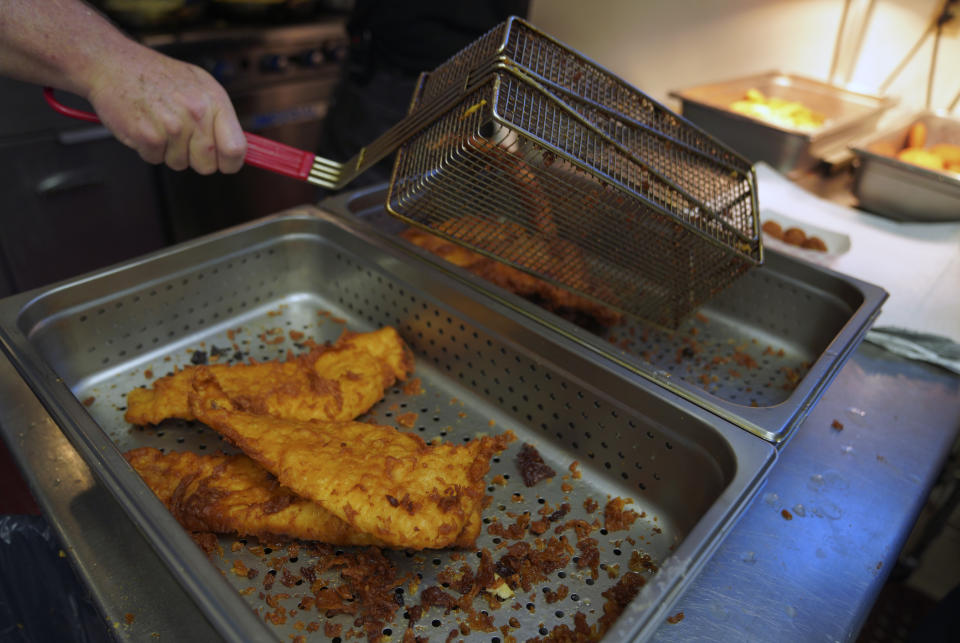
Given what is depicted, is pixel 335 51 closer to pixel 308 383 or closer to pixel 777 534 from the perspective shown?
pixel 308 383

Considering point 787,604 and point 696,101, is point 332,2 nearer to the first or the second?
point 696,101

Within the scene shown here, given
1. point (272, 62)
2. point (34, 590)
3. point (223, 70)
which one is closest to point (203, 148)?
point (34, 590)

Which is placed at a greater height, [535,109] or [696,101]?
[535,109]

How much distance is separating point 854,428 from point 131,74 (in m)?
1.84

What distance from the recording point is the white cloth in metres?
1.76

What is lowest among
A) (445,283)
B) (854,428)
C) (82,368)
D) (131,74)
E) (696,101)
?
(82,368)

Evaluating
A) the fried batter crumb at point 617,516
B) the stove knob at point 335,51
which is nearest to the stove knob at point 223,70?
the stove knob at point 335,51

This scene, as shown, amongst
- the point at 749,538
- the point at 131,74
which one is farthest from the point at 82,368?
the point at 749,538

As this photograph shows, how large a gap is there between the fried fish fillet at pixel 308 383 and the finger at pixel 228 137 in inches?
19.9

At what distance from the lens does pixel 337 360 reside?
5.19ft

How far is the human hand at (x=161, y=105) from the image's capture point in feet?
4.26

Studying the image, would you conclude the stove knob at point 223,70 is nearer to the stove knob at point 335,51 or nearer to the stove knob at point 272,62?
the stove knob at point 272,62

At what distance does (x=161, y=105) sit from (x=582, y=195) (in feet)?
3.00

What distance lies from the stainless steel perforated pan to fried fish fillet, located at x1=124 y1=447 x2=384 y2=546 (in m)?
0.06
